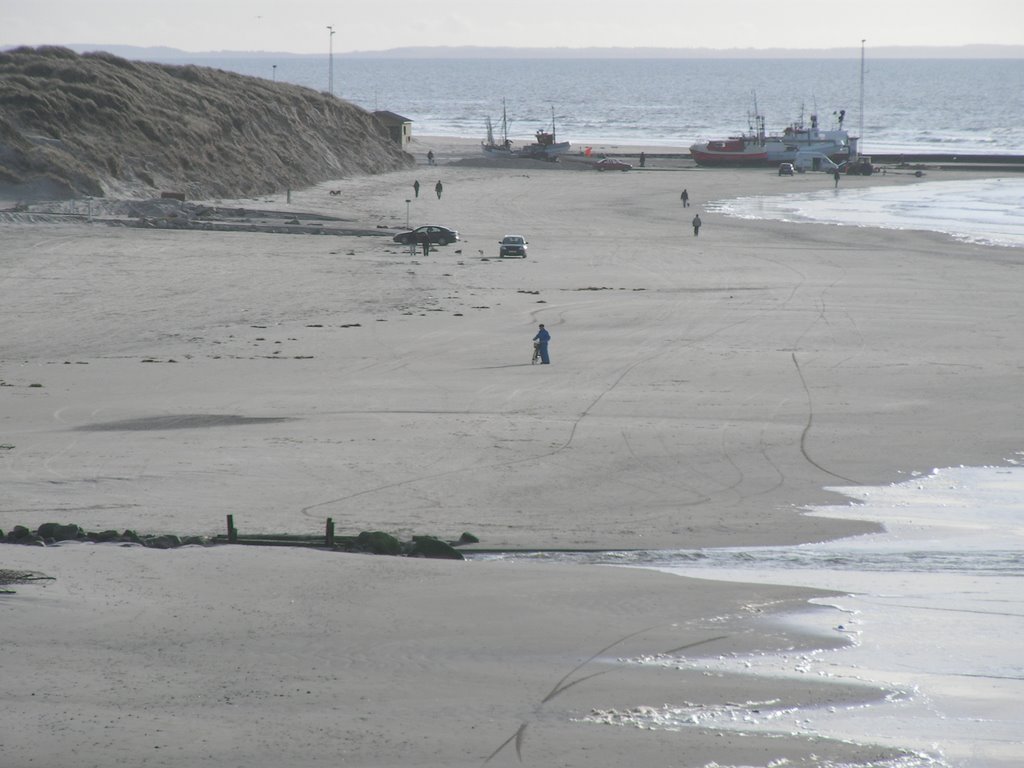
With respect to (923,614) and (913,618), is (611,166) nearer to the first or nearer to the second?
(923,614)

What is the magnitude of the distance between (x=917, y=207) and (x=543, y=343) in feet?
134

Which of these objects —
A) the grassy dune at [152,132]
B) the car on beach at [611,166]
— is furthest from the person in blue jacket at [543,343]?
the car on beach at [611,166]

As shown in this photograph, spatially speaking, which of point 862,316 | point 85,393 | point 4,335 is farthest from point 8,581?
point 862,316

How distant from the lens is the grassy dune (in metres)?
50.0

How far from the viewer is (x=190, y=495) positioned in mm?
16078

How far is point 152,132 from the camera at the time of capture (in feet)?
185

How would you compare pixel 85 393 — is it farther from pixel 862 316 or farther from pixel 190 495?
pixel 862 316

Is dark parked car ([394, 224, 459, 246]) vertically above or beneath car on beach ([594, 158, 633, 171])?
beneath

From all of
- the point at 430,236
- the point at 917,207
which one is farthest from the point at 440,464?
the point at 917,207

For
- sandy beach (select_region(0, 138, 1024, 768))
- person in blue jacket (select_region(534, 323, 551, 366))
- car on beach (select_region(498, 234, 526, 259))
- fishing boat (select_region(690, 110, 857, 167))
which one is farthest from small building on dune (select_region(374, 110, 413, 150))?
person in blue jacket (select_region(534, 323, 551, 366))

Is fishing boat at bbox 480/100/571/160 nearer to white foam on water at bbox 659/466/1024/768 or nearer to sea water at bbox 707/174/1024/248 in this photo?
sea water at bbox 707/174/1024/248

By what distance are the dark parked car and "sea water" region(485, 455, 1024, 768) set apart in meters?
27.1

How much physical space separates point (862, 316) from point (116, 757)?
2515 cm

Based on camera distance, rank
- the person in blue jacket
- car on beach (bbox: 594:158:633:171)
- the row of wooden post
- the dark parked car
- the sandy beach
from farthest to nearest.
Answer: car on beach (bbox: 594:158:633:171), the dark parked car, the person in blue jacket, the row of wooden post, the sandy beach
